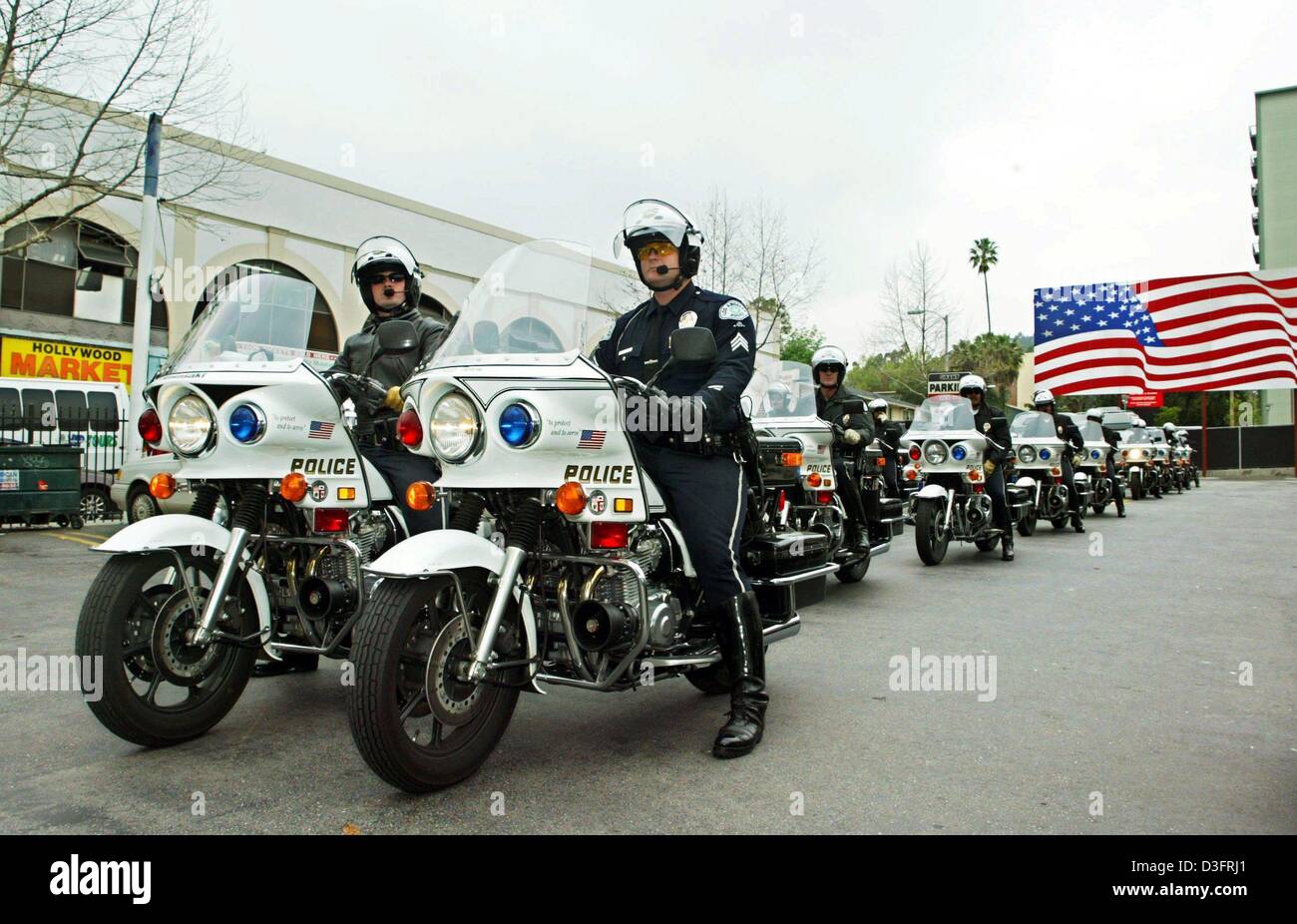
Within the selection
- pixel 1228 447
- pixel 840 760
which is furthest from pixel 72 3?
pixel 1228 447

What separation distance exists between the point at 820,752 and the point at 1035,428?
12116 millimetres

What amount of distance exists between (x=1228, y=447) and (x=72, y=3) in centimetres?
4225

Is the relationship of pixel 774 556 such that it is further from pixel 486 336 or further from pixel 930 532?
pixel 930 532

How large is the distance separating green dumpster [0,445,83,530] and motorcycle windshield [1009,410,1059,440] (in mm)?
13473

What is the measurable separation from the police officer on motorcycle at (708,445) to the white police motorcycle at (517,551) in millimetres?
116

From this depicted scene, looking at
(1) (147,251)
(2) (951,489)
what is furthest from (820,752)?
(1) (147,251)

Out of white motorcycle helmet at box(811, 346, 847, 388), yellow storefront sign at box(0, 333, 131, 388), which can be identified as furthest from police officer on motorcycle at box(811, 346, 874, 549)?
yellow storefront sign at box(0, 333, 131, 388)

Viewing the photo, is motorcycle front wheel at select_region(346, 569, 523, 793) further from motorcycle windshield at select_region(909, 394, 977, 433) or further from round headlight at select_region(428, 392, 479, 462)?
motorcycle windshield at select_region(909, 394, 977, 433)

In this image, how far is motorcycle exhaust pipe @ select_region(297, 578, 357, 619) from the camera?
4.08 metres

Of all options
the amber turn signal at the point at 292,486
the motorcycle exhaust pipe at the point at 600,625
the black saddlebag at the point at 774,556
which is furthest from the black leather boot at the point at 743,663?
the amber turn signal at the point at 292,486

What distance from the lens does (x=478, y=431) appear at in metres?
3.49

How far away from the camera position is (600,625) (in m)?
3.49

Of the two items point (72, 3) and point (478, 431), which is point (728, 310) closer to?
point (478, 431)

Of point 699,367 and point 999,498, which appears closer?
point 699,367
